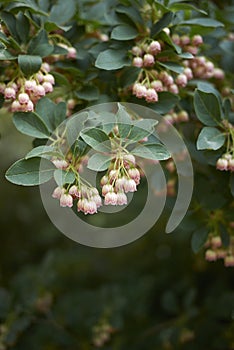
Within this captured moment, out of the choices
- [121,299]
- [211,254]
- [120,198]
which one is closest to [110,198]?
[120,198]

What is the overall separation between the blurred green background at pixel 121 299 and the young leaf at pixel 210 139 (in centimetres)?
82

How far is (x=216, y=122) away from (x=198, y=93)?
87 mm

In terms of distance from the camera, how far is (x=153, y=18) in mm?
1344

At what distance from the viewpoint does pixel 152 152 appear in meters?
1.06

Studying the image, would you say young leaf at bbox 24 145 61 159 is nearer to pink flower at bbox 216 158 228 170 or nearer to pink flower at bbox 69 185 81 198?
pink flower at bbox 69 185 81 198

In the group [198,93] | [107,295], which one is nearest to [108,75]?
[198,93]

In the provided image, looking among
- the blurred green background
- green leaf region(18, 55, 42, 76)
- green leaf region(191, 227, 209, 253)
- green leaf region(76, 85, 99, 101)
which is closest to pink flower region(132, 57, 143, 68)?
green leaf region(76, 85, 99, 101)

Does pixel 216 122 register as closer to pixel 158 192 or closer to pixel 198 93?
pixel 198 93

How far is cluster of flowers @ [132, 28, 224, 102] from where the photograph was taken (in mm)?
1236

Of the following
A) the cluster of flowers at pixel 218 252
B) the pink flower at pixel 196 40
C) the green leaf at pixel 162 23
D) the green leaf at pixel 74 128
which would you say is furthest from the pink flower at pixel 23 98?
the cluster of flowers at pixel 218 252

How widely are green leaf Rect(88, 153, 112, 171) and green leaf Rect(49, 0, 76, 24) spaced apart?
1.58 feet

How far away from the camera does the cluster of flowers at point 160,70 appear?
1.24 m

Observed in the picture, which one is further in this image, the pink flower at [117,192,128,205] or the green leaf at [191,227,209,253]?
the green leaf at [191,227,209,253]

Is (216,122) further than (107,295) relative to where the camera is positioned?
No
